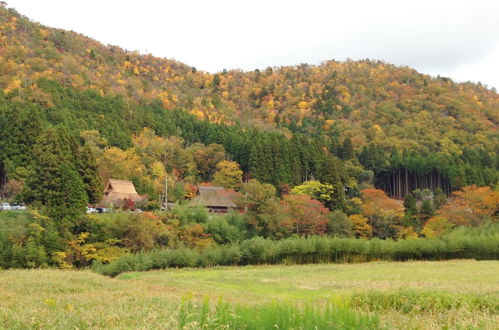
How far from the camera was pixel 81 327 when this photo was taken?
286 inches

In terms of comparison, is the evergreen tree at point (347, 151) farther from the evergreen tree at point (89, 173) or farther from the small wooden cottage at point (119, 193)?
the evergreen tree at point (89, 173)

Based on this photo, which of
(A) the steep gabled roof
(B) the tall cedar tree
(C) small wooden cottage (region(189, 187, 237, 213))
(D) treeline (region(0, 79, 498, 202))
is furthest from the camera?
(C) small wooden cottage (region(189, 187, 237, 213))

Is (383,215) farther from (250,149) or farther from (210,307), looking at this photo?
(210,307)

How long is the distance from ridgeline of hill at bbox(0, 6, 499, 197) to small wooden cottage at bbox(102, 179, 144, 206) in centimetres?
349

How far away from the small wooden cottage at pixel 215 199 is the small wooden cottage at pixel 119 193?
19.4ft

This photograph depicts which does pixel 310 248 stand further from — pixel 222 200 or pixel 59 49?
pixel 59 49

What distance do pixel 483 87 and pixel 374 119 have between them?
5288 centimetres

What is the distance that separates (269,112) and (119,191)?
6639cm

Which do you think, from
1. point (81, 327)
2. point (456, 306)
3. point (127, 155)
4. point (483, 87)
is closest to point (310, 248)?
point (127, 155)

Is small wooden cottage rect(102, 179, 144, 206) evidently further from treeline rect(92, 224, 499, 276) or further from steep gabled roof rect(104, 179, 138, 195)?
treeline rect(92, 224, 499, 276)

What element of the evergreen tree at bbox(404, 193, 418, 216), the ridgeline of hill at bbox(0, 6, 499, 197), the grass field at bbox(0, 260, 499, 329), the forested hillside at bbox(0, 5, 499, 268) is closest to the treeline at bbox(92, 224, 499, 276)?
the forested hillside at bbox(0, 5, 499, 268)

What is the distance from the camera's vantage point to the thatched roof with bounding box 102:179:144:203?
159ft

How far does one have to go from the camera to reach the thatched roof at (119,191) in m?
48.6

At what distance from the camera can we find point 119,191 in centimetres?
4934
